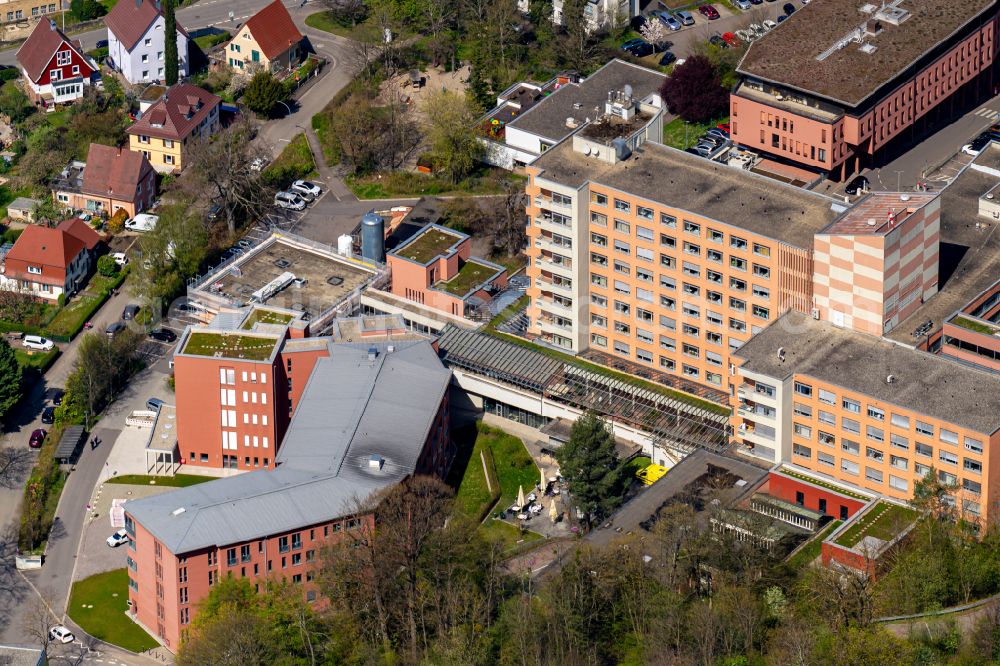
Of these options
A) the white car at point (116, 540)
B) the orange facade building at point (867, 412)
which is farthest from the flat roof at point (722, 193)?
the white car at point (116, 540)

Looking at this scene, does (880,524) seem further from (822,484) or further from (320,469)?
(320,469)

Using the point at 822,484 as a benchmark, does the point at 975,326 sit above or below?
above

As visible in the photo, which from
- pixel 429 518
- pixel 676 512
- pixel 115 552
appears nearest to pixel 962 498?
pixel 676 512

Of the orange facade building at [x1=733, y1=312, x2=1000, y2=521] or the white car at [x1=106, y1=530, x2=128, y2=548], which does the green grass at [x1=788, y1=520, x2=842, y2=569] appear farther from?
the white car at [x1=106, y1=530, x2=128, y2=548]

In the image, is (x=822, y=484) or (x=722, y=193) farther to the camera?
(x=722, y=193)

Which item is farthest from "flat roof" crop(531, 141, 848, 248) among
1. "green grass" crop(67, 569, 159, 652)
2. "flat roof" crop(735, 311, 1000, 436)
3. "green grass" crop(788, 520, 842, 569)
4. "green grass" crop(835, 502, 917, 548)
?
"green grass" crop(67, 569, 159, 652)

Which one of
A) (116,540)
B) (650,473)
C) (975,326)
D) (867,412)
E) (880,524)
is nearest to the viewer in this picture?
(880,524)

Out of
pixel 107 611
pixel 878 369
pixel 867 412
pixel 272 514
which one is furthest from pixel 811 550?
pixel 107 611
